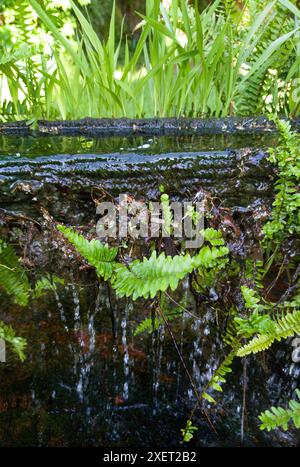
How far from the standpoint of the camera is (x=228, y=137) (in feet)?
6.46

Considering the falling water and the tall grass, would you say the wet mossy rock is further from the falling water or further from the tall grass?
the falling water

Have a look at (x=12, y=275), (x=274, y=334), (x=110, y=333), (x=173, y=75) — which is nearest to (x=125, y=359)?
(x=110, y=333)

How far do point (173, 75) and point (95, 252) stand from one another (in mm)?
1474

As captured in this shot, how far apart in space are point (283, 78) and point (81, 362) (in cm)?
209

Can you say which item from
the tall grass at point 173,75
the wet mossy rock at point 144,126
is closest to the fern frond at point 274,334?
the wet mossy rock at point 144,126

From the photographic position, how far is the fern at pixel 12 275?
154cm

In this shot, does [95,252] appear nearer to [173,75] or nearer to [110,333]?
[110,333]

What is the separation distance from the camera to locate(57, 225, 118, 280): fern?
131 cm

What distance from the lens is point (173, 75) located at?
2.39 metres

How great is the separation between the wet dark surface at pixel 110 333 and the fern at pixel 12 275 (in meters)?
0.05

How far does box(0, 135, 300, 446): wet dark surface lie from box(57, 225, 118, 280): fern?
17 cm

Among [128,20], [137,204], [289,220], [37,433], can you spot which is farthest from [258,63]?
[128,20]

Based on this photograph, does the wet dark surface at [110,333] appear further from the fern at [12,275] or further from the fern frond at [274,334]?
the fern frond at [274,334]
